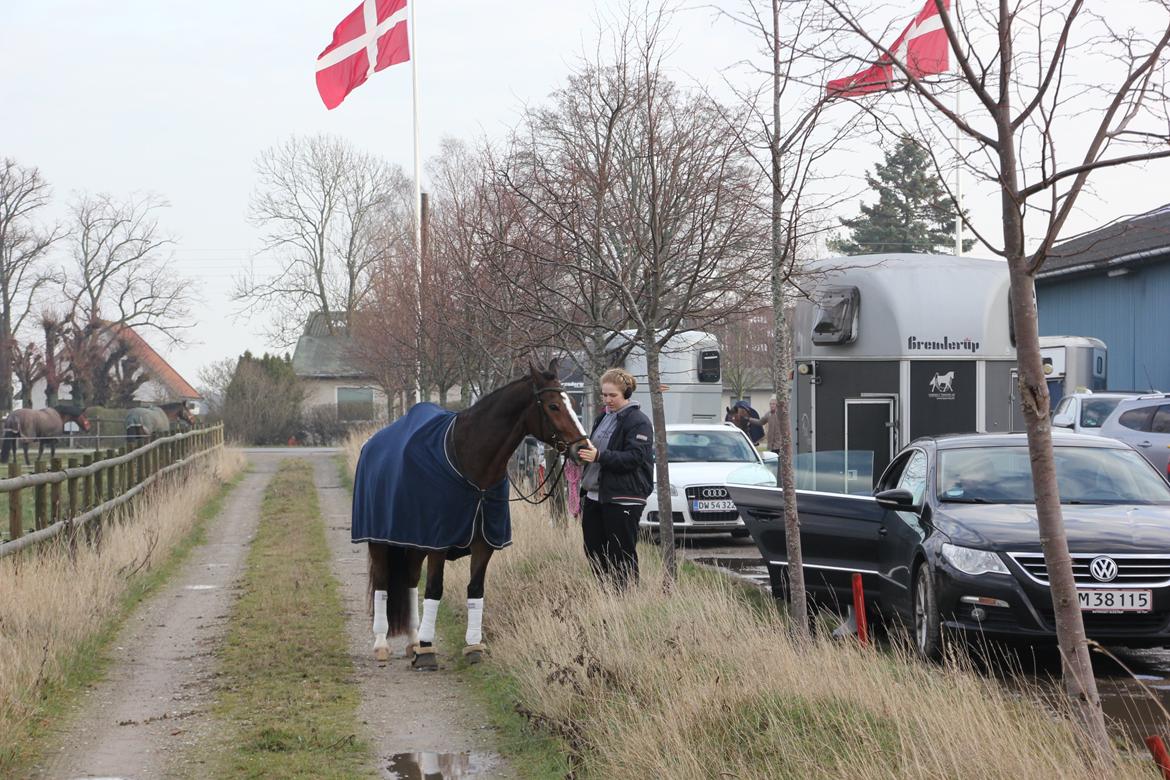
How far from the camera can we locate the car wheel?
880 centimetres

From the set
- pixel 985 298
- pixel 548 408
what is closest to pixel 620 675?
pixel 548 408

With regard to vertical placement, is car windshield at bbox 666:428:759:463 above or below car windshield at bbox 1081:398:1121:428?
below

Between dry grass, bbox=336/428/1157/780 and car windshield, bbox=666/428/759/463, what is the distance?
9827mm

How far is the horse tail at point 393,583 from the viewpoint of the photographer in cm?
962

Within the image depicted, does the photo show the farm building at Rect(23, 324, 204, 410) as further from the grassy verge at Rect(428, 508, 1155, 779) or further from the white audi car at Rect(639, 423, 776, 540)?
the grassy verge at Rect(428, 508, 1155, 779)

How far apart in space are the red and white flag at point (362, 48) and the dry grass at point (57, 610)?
10186 millimetres

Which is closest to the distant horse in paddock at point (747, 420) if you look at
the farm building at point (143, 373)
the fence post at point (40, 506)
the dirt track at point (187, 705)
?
the dirt track at point (187, 705)

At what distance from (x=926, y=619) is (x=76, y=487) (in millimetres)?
8439

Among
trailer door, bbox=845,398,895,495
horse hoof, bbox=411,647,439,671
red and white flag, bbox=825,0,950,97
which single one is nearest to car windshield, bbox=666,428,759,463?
trailer door, bbox=845,398,895,495

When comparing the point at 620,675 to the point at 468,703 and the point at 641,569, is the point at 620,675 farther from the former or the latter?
the point at 641,569

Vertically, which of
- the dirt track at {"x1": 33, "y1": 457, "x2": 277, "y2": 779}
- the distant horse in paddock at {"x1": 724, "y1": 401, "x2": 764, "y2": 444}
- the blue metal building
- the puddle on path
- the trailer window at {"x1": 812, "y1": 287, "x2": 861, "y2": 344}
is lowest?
the puddle on path

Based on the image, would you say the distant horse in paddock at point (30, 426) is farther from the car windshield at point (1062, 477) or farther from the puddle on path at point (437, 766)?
the puddle on path at point (437, 766)

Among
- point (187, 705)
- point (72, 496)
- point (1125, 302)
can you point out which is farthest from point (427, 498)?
point (1125, 302)

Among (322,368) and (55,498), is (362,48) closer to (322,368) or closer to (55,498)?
(55,498)
